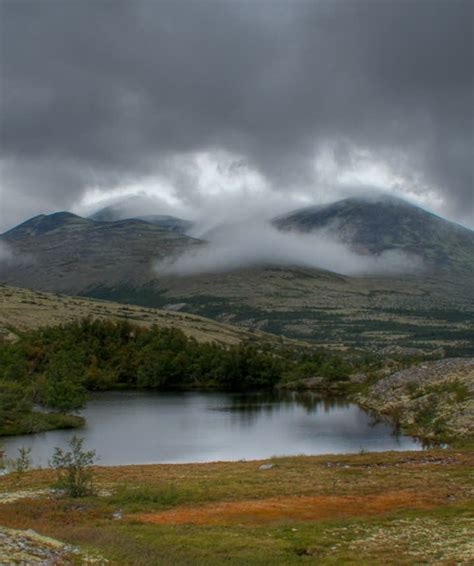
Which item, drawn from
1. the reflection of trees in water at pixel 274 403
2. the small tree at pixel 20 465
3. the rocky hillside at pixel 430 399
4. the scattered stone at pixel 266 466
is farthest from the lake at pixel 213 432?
the scattered stone at pixel 266 466

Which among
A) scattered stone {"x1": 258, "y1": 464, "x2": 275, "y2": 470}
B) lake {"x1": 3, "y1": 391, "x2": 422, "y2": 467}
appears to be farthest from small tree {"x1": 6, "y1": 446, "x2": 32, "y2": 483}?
scattered stone {"x1": 258, "y1": 464, "x2": 275, "y2": 470}

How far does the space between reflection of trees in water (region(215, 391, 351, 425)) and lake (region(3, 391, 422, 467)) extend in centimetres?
25

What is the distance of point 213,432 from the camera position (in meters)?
120

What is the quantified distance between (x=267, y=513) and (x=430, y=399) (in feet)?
285

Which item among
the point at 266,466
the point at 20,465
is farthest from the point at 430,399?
the point at 20,465

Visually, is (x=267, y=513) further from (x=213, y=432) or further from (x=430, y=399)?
(x=430, y=399)

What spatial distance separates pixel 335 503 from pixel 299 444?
5653cm

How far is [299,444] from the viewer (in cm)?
10856

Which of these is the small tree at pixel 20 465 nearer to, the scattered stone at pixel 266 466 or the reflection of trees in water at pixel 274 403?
the scattered stone at pixel 266 466

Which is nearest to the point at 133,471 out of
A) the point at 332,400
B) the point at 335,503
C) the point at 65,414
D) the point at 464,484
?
the point at 335,503

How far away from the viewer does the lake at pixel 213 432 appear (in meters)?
100

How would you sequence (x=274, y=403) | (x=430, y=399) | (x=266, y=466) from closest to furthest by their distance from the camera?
1. (x=266, y=466)
2. (x=430, y=399)
3. (x=274, y=403)

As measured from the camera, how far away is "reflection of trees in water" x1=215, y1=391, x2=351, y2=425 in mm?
146250

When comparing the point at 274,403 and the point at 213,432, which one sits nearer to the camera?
the point at 213,432
